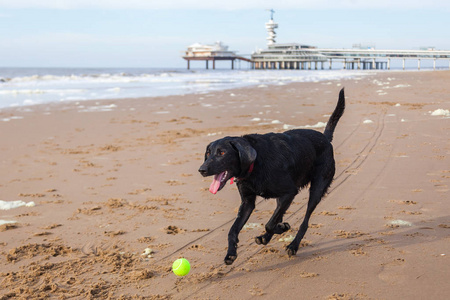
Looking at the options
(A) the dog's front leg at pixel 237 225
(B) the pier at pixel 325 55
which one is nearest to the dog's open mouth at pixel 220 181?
(A) the dog's front leg at pixel 237 225

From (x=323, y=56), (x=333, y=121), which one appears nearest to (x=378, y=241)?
(x=333, y=121)

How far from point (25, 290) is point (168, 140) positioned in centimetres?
627

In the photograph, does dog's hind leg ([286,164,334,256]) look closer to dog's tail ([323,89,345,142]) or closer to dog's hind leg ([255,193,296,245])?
dog's hind leg ([255,193,296,245])

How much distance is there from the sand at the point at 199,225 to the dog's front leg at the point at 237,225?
0.11 m

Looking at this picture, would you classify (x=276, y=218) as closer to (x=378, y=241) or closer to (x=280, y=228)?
(x=280, y=228)

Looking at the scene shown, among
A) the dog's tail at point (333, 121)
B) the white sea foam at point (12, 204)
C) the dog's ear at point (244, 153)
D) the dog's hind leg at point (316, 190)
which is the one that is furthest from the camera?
the white sea foam at point (12, 204)

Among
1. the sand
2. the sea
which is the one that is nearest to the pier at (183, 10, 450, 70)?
the sea

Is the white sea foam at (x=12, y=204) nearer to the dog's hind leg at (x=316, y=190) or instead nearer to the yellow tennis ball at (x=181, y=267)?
the yellow tennis ball at (x=181, y=267)

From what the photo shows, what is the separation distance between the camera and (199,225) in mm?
4645

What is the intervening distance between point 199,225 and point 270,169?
4.16 ft

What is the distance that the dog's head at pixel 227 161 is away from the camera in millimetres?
3549

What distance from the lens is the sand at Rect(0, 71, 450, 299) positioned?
3.30 meters

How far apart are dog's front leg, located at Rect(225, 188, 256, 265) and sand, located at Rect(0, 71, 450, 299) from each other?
11 centimetres

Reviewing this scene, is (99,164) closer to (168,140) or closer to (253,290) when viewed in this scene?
(168,140)
